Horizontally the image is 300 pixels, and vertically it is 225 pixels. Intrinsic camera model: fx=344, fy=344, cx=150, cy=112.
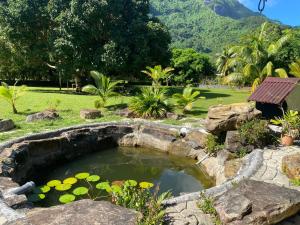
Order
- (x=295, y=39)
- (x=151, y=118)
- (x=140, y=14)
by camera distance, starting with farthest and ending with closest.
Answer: (x=295, y=39) < (x=140, y=14) < (x=151, y=118)

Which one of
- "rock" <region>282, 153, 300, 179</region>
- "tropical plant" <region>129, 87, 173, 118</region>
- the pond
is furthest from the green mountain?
"rock" <region>282, 153, 300, 179</region>

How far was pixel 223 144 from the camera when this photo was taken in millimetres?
11102

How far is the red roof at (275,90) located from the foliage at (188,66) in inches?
1124

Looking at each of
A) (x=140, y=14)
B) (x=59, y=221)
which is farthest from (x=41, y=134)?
(x=140, y=14)

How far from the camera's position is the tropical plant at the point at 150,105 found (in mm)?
15062

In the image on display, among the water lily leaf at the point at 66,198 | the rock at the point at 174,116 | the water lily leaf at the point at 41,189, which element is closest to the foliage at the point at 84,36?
the rock at the point at 174,116

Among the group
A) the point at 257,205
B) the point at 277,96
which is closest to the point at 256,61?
the point at 277,96

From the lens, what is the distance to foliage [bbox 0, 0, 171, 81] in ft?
70.4

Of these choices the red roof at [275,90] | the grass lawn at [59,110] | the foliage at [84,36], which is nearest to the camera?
the red roof at [275,90]

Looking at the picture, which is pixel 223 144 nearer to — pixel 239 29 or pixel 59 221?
pixel 59 221

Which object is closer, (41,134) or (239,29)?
(41,134)

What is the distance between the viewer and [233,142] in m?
10.4

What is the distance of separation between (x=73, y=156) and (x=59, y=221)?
7.62 m

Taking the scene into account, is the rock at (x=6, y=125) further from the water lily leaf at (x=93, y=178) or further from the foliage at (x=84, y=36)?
the foliage at (x=84, y=36)
